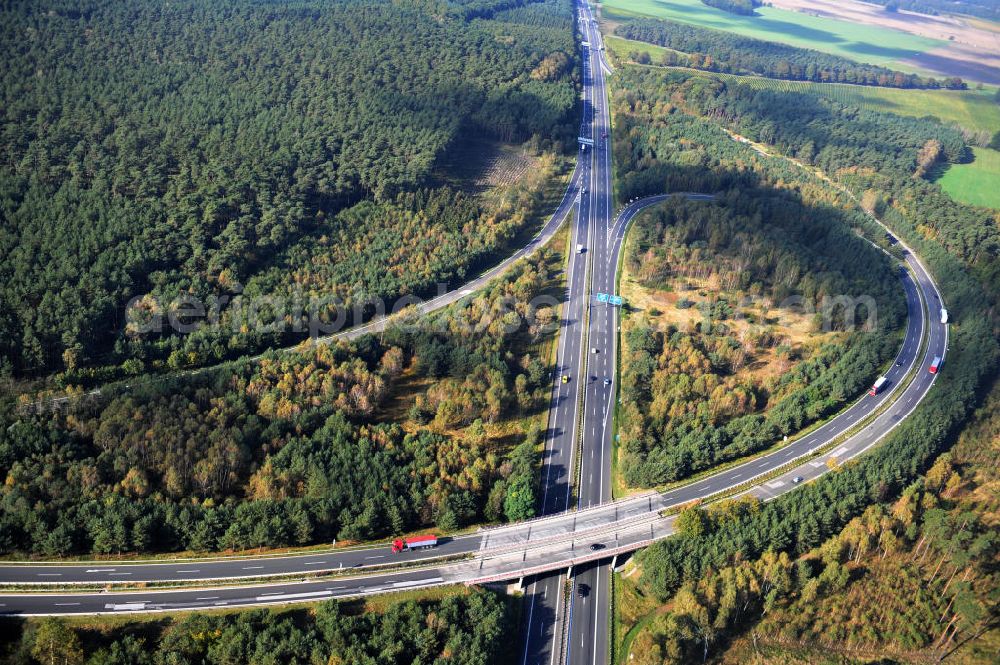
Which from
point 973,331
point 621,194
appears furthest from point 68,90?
point 973,331

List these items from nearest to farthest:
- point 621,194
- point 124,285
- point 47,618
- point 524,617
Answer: point 47,618 → point 524,617 → point 124,285 → point 621,194

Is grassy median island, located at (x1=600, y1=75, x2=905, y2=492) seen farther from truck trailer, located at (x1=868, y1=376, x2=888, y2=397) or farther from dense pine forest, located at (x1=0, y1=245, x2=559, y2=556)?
dense pine forest, located at (x1=0, y1=245, x2=559, y2=556)

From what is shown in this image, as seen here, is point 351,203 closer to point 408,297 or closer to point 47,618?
point 408,297

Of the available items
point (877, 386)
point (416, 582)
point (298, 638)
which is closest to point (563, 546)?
point (416, 582)

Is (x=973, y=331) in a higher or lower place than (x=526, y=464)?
higher

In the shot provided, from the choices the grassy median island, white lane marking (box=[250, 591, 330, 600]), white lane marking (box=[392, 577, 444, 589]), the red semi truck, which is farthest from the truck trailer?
white lane marking (box=[250, 591, 330, 600])

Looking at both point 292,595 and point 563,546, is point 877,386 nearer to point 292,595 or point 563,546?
point 563,546
